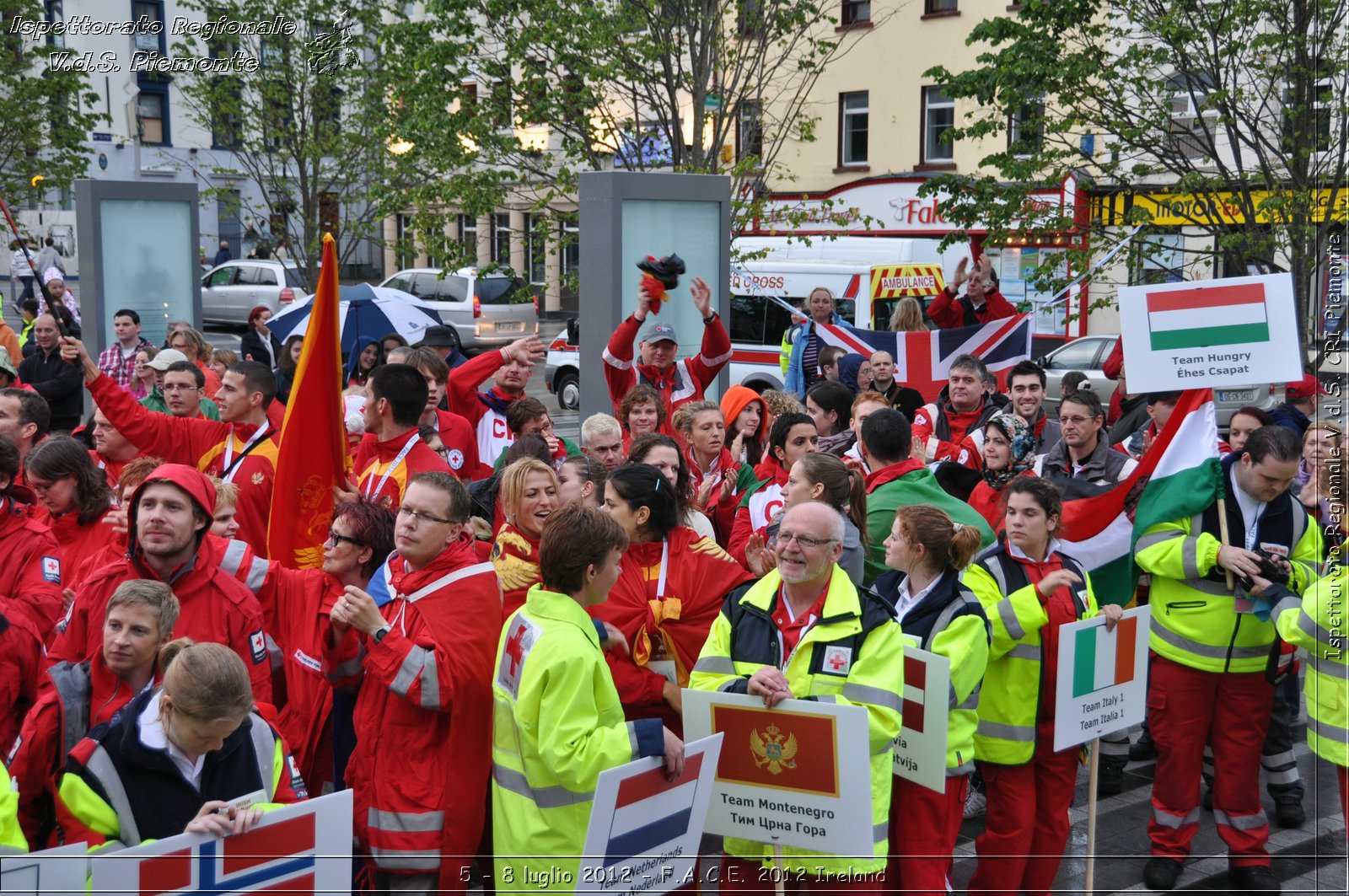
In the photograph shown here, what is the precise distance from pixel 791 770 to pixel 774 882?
575 mm

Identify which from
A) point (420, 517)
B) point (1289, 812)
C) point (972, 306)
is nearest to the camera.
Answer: point (420, 517)

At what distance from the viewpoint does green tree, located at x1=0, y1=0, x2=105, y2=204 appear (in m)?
18.9

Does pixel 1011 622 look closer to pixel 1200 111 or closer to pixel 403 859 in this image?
pixel 403 859

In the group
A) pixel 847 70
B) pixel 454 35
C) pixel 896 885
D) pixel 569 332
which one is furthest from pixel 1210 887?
pixel 847 70

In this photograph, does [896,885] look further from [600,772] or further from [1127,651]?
[600,772]

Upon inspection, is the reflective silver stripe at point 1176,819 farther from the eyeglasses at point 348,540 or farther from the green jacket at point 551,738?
the eyeglasses at point 348,540

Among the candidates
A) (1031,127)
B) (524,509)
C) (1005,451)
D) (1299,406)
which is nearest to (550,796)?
(524,509)

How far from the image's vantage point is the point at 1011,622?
205 inches

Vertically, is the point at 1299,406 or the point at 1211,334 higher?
the point at 1211,334

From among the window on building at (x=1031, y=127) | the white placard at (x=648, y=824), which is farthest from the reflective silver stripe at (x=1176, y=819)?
the window on building at (x=1031, y=127)

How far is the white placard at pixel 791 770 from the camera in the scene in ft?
13.6

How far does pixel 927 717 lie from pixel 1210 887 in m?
2.32

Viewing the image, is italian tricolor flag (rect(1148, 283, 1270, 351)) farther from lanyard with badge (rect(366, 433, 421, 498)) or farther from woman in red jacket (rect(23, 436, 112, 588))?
woman in red jacket (rect(23, 436, 112, 588))

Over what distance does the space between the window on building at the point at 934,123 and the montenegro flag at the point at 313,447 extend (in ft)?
91.1
